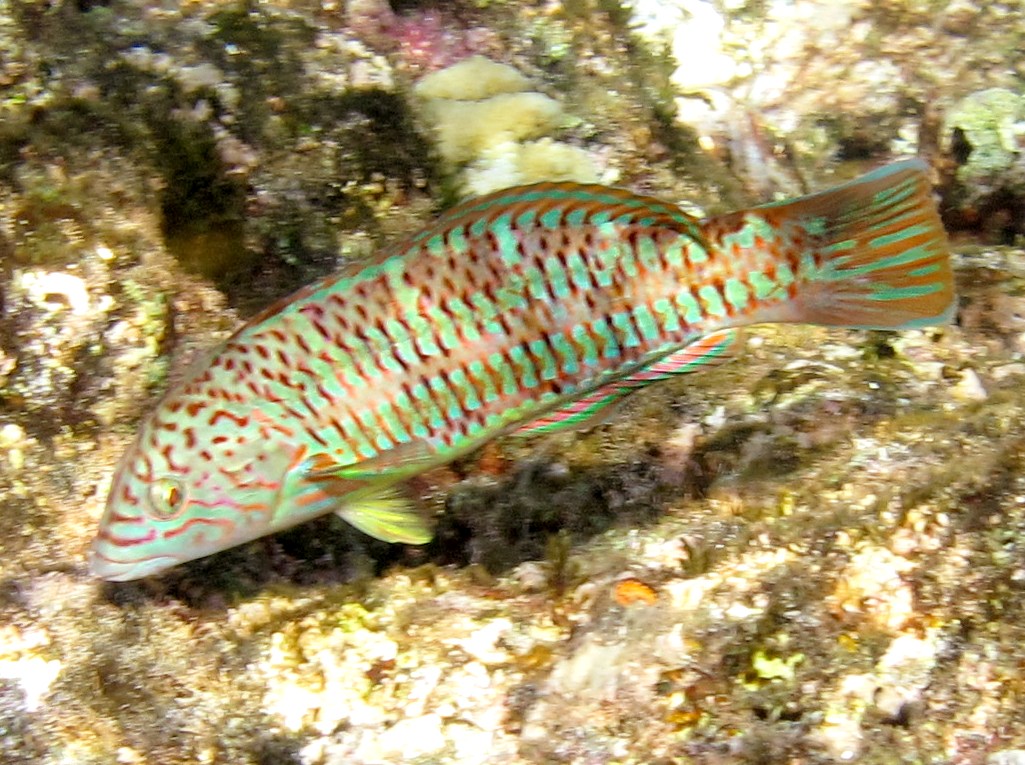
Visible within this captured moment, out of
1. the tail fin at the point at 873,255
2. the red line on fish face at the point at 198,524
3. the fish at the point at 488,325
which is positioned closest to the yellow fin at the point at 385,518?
the fish at the point at 488,325

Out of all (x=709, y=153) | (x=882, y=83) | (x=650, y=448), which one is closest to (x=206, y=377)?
(x=650, y=448)

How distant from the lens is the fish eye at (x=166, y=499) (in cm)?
239

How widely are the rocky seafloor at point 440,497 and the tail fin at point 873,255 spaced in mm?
879

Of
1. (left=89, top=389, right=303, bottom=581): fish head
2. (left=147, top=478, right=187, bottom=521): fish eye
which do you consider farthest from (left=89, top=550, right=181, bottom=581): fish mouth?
(left=147, top=478, right=187, bottom=521): fish eye

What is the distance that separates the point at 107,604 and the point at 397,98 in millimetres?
2490

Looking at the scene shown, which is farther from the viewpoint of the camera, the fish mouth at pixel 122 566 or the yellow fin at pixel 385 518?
the yellow fin at pixel 385 518

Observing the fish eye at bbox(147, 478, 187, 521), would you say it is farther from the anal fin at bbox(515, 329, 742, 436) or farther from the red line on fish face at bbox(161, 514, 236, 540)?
the anal fin at bbox(515, 329, 742, 436)

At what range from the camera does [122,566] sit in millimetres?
2422

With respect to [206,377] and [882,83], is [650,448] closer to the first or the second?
[206,377]

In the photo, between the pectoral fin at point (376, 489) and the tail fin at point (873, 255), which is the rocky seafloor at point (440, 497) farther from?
the tail fin at point (873, 255)

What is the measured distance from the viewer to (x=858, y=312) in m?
2.34

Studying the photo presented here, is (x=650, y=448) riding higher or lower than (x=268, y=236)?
lower

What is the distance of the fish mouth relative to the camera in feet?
7.93

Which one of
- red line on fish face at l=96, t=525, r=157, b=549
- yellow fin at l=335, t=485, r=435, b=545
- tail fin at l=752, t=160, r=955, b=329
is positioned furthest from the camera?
yellow fin at l=335, t=485, r=435, b=545
